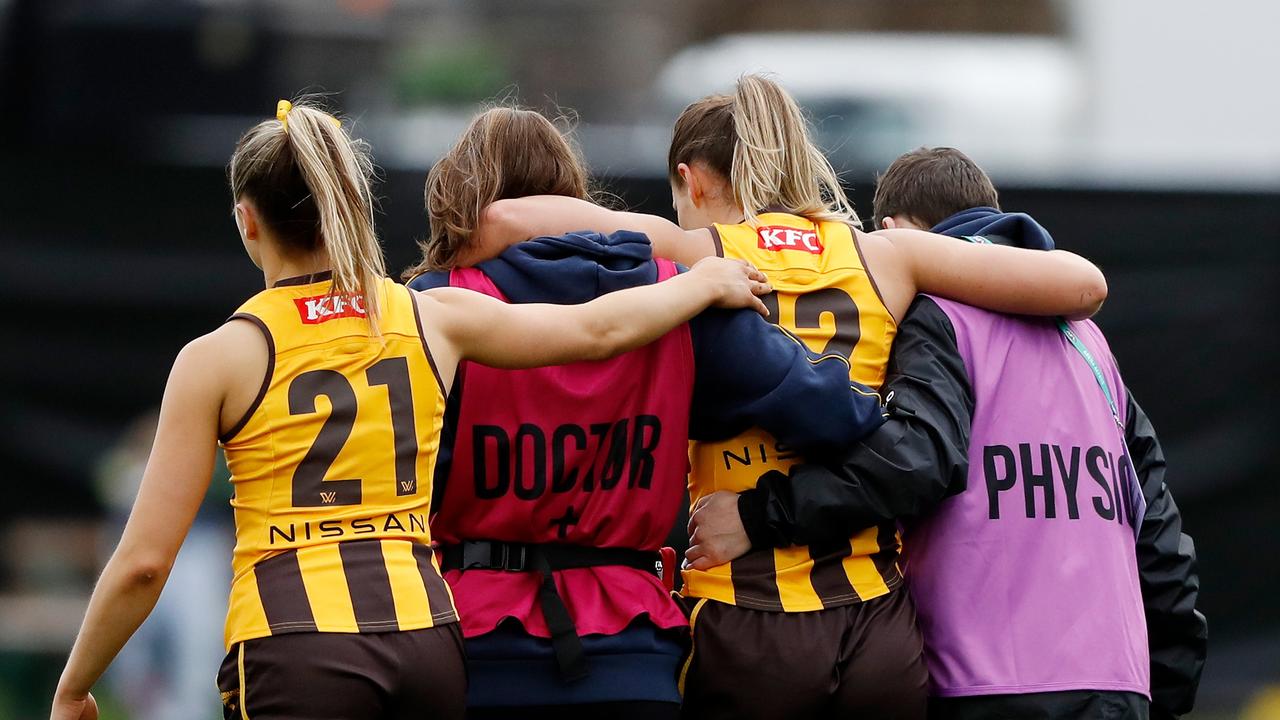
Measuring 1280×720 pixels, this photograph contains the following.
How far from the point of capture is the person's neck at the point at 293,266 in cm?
284

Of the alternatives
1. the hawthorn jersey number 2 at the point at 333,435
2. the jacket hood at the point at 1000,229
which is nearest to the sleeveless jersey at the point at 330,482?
the hawthorn jersey number 2 at the point at 333,435

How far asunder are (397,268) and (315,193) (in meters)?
3.40

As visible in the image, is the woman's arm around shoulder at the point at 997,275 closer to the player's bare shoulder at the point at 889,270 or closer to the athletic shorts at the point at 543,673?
the player's bare shoulder at the point at 889,270

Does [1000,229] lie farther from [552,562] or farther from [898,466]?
[552,562]

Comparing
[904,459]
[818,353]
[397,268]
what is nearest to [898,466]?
[904,459]

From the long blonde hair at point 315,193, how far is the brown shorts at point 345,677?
1.89 feet

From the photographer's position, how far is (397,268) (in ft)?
20.1

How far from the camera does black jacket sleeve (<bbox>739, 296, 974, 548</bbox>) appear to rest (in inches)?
117

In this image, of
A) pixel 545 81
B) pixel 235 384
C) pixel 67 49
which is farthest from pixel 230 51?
pixel 545 81

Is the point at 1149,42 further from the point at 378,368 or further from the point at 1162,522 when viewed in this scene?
the point at 378,368

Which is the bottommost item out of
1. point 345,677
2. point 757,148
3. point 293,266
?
point 345,677

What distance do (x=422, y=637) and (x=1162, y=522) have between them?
5.71 feet

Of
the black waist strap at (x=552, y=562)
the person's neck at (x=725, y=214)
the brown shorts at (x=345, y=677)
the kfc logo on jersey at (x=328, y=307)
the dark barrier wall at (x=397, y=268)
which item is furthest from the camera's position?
the dark barrier wall at (x=397, y=268)

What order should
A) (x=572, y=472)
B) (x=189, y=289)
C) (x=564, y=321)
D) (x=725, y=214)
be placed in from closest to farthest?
(x=564, y=321) < (x=572, y=472) < (x=725, y=214) < (x=189, y=289)
